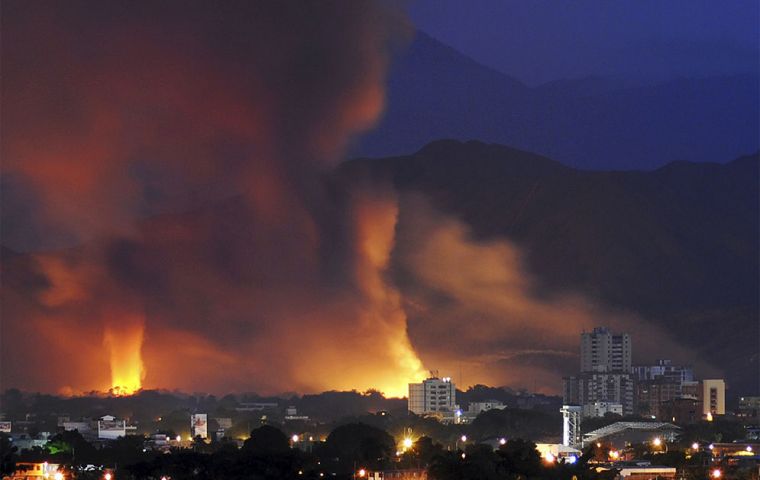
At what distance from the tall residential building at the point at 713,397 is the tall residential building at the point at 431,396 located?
377 inches

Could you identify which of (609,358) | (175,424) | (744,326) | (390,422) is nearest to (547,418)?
(390,422)

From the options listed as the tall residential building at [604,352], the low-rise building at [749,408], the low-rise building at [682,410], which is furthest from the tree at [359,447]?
the tall residential building at [604,352]

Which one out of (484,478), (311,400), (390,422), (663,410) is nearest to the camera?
(484,478)

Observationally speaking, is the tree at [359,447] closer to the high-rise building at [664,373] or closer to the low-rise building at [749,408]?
the low-rise building at [749,408]

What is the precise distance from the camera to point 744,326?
10975 cm

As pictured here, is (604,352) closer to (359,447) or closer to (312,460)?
(359,447)

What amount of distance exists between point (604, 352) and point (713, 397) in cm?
1608

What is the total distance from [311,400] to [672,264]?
110 feet

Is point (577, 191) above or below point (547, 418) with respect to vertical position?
above

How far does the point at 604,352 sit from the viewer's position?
96.3m

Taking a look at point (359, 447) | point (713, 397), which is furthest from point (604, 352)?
point (359, 447)

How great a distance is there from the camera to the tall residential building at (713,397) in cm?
7925

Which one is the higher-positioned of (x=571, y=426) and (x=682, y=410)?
(x=682, y=410)

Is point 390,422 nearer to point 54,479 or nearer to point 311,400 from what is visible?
point 311,400
